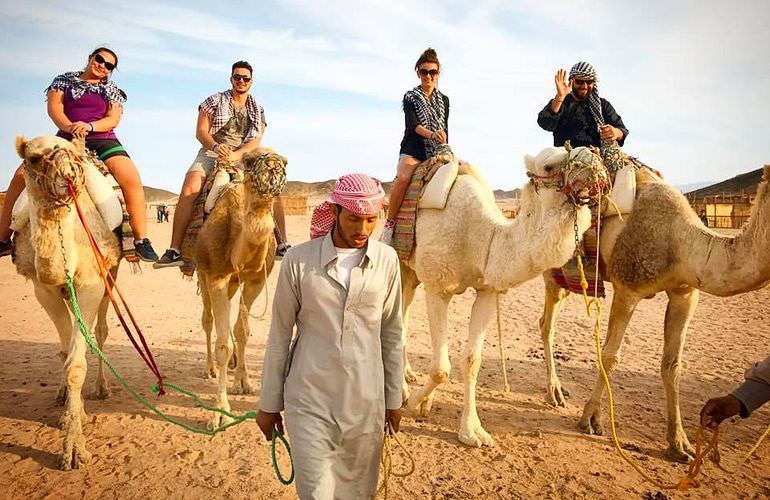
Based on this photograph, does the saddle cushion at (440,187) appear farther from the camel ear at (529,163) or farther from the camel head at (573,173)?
the camel head at (573,173)

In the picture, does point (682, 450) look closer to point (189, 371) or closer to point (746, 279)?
point (746, 279)

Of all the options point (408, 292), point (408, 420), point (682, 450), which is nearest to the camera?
point (682, 450)

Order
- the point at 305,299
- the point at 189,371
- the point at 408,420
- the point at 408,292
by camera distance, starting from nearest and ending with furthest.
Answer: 1. the point at 305,299
2. the point at 408,420
3. the point at 408,292
4. the point at 189,371

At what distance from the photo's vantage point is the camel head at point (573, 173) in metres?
3.69

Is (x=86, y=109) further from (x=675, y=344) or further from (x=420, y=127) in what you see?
(x=675, y=344)

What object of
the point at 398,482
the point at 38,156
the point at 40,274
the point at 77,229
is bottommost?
the point at 398,482

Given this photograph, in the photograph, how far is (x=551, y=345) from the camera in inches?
245

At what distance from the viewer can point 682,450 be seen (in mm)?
4492

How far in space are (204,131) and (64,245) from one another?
7.62 feet

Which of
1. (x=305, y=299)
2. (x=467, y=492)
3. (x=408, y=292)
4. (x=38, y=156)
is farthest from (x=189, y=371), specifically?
(x=305, y=299)

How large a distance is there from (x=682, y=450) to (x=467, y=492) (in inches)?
82.7

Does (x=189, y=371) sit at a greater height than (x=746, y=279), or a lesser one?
lesser

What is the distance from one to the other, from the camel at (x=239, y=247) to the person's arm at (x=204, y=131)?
0.82 meters

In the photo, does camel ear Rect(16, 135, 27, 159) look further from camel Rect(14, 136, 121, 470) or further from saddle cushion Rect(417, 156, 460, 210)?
saddle cushion Rect(417, 156, 460, 210)
